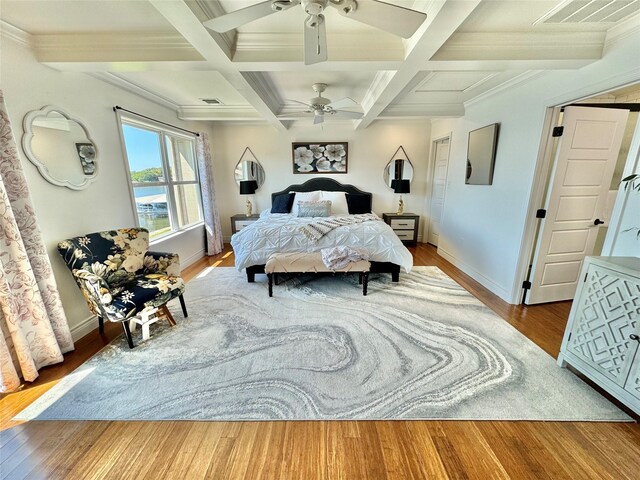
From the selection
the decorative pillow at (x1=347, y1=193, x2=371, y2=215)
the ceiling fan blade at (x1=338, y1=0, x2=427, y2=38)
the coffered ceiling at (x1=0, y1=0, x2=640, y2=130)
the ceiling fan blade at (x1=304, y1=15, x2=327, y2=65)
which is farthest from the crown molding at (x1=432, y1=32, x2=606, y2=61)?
the decorative pillow at (x1=347, y1=193, x2=371, y2=215)

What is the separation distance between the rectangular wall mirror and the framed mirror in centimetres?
158

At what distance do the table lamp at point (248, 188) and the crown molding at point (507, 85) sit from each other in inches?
156

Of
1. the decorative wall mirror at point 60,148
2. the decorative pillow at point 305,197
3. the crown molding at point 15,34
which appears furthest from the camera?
the decorative pillow at point 305,197

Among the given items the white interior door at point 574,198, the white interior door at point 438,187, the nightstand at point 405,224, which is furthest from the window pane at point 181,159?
the white interior door at point 574,198

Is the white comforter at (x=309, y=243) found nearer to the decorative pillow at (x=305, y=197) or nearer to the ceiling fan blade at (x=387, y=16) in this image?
the decorative pillow at (x=305, y=197)

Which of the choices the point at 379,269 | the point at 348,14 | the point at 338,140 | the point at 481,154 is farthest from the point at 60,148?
the point at 481,154

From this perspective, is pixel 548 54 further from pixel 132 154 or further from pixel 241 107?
pixel 132 154

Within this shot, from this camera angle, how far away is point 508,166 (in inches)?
119

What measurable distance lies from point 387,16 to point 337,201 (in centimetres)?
369

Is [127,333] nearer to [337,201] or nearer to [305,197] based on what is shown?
[305,197]

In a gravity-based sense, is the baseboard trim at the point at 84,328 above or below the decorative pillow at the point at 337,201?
below

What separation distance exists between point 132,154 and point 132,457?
330 cm

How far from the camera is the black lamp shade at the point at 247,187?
17.0 feet

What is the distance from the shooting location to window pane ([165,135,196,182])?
415 cm
